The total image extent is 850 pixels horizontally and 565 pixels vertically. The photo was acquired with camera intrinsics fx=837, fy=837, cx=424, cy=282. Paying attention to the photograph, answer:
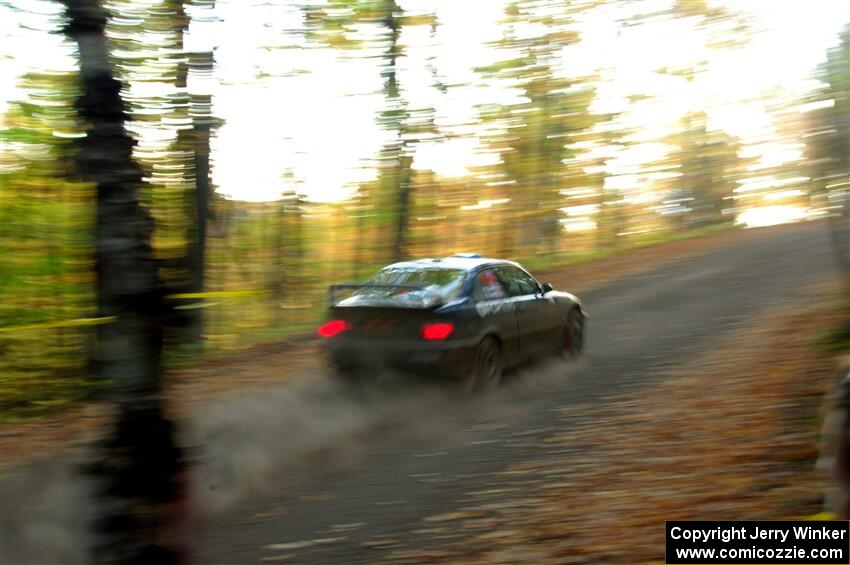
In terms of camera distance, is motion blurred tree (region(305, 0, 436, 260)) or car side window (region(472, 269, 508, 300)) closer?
car side window (region(472, 269, 508, 300))

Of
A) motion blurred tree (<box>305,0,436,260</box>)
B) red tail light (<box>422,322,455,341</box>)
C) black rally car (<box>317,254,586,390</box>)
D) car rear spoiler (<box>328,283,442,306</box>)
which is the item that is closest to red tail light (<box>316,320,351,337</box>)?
black rally car (<box>317,254,586,390</box>)

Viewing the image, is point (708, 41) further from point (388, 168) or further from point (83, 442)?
point (83, 442)

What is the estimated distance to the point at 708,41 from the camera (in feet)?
103

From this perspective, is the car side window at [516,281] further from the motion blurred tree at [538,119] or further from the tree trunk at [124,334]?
the motion blurred tree at [538,119]

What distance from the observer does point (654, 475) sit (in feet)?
21.8

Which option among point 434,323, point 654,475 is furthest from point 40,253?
point 654,475

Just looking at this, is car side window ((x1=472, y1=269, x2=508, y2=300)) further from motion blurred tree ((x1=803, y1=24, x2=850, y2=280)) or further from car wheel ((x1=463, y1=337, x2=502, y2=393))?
motion blurred tree ((x1=803, y1=24, x2=850, y2=280))

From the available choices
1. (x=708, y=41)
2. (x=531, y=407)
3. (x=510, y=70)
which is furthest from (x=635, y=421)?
(x=708, y=41)

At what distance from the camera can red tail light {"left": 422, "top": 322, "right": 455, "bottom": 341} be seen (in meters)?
9.60

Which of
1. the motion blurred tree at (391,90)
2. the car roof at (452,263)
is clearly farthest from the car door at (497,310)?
the motion blurred tree at (391,90)

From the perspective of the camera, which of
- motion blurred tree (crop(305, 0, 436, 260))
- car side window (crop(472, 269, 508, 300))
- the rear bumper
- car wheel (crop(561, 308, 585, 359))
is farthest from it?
motion blurred tree (crop(305, 0, 436, 260))

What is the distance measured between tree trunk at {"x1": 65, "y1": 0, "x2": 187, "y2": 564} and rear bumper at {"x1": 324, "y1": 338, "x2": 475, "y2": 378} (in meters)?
5.64

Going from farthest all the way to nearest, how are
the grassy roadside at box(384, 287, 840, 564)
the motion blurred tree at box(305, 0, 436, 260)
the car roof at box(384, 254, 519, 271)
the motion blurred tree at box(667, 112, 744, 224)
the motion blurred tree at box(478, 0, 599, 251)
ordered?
the motion blurred tree at box(667, 112, 744, 224) < the motion blurred tree at box(478, 0, 599, 251) < the motion blurred tree at box(305, 0, 436, 260) < the car roof at box(384, 254, 519, 271) < the grassy roadside at box(384, 287, 840, 564)

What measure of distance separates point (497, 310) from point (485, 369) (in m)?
0.79
